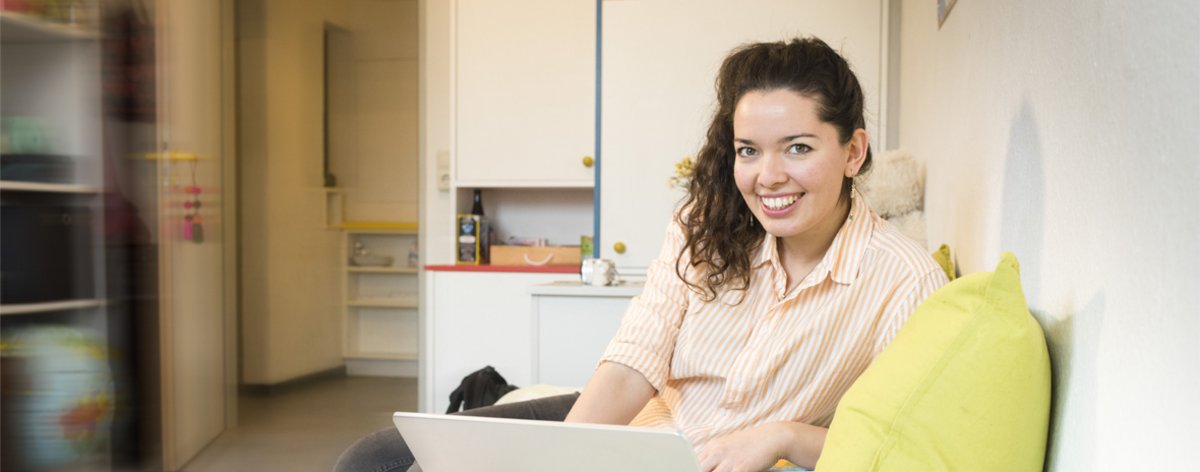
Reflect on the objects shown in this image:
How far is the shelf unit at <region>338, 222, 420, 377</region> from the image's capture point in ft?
13.1

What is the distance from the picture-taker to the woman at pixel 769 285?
3.91ft

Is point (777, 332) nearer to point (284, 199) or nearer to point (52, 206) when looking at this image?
point (52, 206)

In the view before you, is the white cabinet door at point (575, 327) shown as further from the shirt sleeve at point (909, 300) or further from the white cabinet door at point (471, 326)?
the shirt sleeve at point (909, 300)

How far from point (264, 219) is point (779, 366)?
319 centimetres

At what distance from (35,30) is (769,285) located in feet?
8.95

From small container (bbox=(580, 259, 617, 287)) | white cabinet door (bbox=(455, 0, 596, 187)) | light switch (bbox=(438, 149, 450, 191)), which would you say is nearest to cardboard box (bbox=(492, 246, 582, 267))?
white cabinet door (bbox=(455, 0, 596, 187))

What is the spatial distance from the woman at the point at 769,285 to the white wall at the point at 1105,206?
0.19m

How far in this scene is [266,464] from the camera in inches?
138

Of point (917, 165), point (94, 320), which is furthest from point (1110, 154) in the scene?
point (94, 320)

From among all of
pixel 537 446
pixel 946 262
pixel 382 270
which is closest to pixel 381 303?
pixel 382 270

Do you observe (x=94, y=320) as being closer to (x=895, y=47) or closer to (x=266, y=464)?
(x=266, y=464)

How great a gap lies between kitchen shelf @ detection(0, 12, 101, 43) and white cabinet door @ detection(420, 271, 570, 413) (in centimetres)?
Result: 135

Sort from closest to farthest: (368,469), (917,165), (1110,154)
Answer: (1110,154) → (368,469) → (917,165)

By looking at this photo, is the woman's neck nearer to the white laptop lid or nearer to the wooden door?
the white laptop lid
